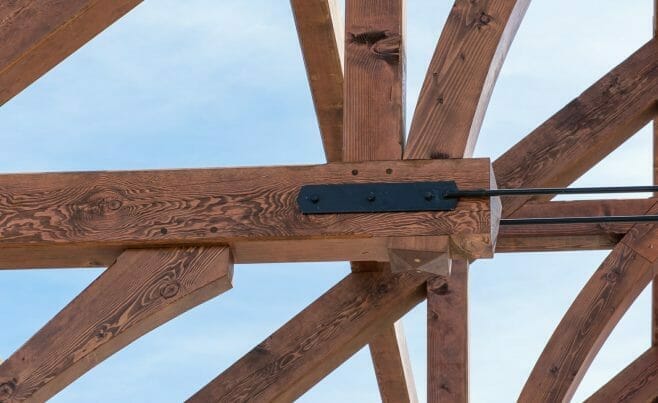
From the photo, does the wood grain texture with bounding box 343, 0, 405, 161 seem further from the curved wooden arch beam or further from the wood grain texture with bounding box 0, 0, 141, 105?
the wood grain texture with bounding box 0, 0, 141, 105

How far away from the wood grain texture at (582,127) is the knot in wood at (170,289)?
212 cm

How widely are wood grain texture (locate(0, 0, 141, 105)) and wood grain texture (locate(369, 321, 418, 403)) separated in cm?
237

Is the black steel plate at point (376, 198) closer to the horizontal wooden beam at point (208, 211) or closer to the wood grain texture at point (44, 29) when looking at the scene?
the horizontal wooden beam at point (208, 211)

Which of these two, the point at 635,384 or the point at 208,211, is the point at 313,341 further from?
the point at 635,384

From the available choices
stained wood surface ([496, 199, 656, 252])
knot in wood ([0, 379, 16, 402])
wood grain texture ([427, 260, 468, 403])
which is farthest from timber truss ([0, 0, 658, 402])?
stained wood surface ([496, 199, 656, 252])

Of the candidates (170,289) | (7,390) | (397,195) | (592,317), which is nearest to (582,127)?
(592,317)

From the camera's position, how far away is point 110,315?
3117 mm

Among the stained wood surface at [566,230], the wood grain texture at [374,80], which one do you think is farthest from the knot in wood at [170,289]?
the stained wood surface at [566,230]

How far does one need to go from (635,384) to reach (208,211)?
126 inches

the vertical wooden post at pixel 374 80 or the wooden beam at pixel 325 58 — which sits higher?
the wooden beam at pixel 325 58

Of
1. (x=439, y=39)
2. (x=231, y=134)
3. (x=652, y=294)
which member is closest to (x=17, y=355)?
(x=439, y=39)

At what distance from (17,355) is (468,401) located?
179 cm

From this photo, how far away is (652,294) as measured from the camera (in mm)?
6414

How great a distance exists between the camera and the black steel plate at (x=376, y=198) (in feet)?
10.1
